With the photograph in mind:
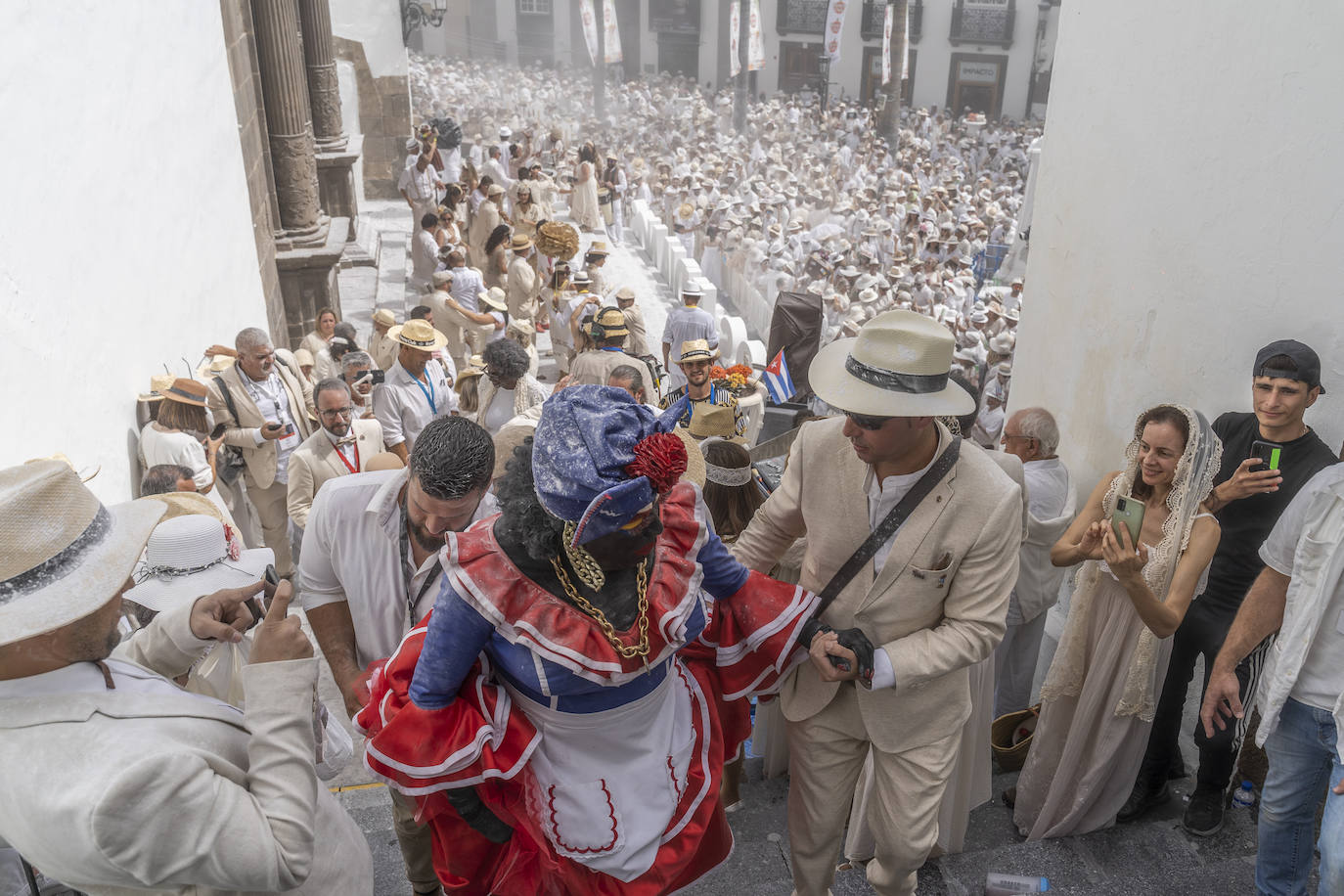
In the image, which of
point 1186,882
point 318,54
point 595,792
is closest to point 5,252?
point 595,792

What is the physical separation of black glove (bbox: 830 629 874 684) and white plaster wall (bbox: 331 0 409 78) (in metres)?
19.6

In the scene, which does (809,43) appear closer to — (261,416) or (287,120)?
(287,120)

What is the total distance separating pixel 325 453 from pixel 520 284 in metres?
6.62

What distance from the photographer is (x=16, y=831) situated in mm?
1735

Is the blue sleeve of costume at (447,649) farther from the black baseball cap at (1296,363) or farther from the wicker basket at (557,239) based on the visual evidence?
the wicker basket at (557,239)

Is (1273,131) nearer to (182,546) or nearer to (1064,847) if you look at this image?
(1064,847)

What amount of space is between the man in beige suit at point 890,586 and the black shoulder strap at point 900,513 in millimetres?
11

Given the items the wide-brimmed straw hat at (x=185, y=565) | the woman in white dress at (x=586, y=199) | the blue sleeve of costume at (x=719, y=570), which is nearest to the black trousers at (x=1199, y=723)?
the blue sleeve of costume at (x=719, y=570)

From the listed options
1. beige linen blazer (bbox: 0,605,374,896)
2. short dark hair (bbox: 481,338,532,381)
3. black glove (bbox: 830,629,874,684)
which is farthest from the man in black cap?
short dark hair (bbox: 481,338,532,381)

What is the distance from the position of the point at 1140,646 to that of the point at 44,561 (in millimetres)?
3158

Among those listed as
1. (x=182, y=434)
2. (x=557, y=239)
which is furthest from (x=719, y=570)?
(x=557, y=239)

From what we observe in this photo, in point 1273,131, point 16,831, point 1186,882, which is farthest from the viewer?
point 1273,131

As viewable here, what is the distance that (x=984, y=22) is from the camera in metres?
39.0

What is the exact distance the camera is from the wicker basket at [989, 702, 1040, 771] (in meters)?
4.16
